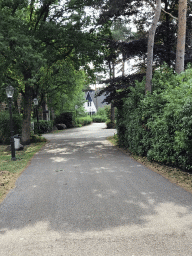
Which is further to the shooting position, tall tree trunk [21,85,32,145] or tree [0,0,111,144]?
tall tree trunk [21,85,32,145]

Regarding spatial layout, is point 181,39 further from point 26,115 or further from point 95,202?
point 26,115

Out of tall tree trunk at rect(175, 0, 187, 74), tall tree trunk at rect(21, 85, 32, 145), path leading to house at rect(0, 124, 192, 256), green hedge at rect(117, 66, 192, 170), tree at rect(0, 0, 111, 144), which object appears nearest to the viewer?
path leading to house at rect(0, 124, 192, 256)

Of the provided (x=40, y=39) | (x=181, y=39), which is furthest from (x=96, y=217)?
(x=40, y=39)

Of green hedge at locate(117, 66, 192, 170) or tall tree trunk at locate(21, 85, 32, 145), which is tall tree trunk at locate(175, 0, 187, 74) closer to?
green hedge at locate(117, 66, 192, 170)

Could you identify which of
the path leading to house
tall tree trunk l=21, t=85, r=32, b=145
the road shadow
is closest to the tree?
tall tree trunk l=21, t=85, r=32, b=145

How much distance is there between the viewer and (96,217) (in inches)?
170

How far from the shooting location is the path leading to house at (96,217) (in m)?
3.35

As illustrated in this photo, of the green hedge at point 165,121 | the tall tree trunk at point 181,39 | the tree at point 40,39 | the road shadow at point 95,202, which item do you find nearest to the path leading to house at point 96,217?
the road shadow at point 95,202

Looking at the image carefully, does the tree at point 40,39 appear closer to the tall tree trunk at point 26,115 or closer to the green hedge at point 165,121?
the tall tree trunk at point 26,115

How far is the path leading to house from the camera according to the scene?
3.35 metres

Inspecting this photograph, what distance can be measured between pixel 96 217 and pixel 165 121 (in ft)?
13.7

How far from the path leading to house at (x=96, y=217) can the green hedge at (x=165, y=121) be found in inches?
39.6

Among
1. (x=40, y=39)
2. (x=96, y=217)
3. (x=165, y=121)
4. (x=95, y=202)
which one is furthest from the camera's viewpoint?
(x=40, y=39)

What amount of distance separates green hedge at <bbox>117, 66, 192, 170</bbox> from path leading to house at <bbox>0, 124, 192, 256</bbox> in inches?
39.6
